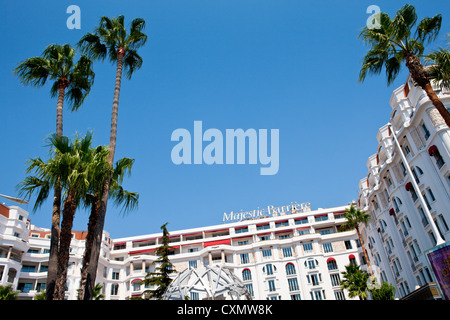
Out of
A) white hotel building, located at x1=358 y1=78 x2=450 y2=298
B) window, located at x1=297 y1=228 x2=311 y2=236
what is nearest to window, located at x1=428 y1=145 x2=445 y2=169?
white hotel building, located at x1=358 y1=78 x2=450 y2=298

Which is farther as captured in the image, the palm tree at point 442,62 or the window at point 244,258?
the window at point 244,258

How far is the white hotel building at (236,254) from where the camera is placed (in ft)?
161

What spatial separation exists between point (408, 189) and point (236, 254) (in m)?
36.5

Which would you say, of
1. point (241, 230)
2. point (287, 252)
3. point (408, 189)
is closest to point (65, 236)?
point (408, 189)

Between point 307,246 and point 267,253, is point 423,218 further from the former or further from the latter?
point 267,253

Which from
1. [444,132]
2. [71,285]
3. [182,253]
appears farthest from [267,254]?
[444,132]

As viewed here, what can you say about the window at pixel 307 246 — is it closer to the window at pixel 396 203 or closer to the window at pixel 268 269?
the window at pixel 268 269

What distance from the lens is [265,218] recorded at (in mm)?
69375

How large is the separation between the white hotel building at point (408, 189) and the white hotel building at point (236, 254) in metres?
12.2

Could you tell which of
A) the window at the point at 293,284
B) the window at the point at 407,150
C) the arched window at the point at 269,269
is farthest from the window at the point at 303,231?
the window at the point at 407,150

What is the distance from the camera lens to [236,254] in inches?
2448

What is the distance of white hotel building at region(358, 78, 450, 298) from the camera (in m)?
28.2

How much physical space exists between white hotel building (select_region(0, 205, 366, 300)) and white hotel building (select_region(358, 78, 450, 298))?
12.2 metres
